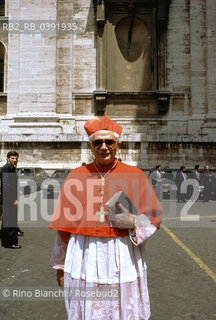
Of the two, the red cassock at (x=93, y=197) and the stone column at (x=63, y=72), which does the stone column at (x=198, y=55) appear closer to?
the stone column at (x=63, y=72)

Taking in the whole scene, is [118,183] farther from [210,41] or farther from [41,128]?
[210,41]

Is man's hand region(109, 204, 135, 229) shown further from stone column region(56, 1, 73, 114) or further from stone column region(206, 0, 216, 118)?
stone column region(206, 0, 216, 118)

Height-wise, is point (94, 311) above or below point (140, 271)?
below

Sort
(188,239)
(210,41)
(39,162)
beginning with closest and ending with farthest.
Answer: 1. (188,239)
2. (39,162)
3. (210,41)

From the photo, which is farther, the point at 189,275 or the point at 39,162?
the point at 39,162

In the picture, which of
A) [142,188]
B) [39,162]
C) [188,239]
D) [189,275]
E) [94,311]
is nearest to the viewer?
[94,311]

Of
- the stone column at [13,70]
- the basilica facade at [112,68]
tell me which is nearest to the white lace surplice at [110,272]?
the basilica facade at [112,68]

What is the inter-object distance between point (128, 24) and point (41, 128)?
785cm

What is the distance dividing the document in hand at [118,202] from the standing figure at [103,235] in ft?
0.09

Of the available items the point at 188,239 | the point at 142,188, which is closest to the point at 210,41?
the point at 188,239

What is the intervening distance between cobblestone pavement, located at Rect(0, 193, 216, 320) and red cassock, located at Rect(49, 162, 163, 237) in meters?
1.31

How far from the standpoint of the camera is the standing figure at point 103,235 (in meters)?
2.27

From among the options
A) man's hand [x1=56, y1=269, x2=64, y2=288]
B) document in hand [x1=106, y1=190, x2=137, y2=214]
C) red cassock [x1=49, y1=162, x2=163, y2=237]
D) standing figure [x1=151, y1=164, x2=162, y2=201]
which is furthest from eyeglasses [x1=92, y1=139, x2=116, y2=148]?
standing figure [x1=151, y1=164, x2=162, y2=201]

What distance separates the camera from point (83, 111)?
720 inches
